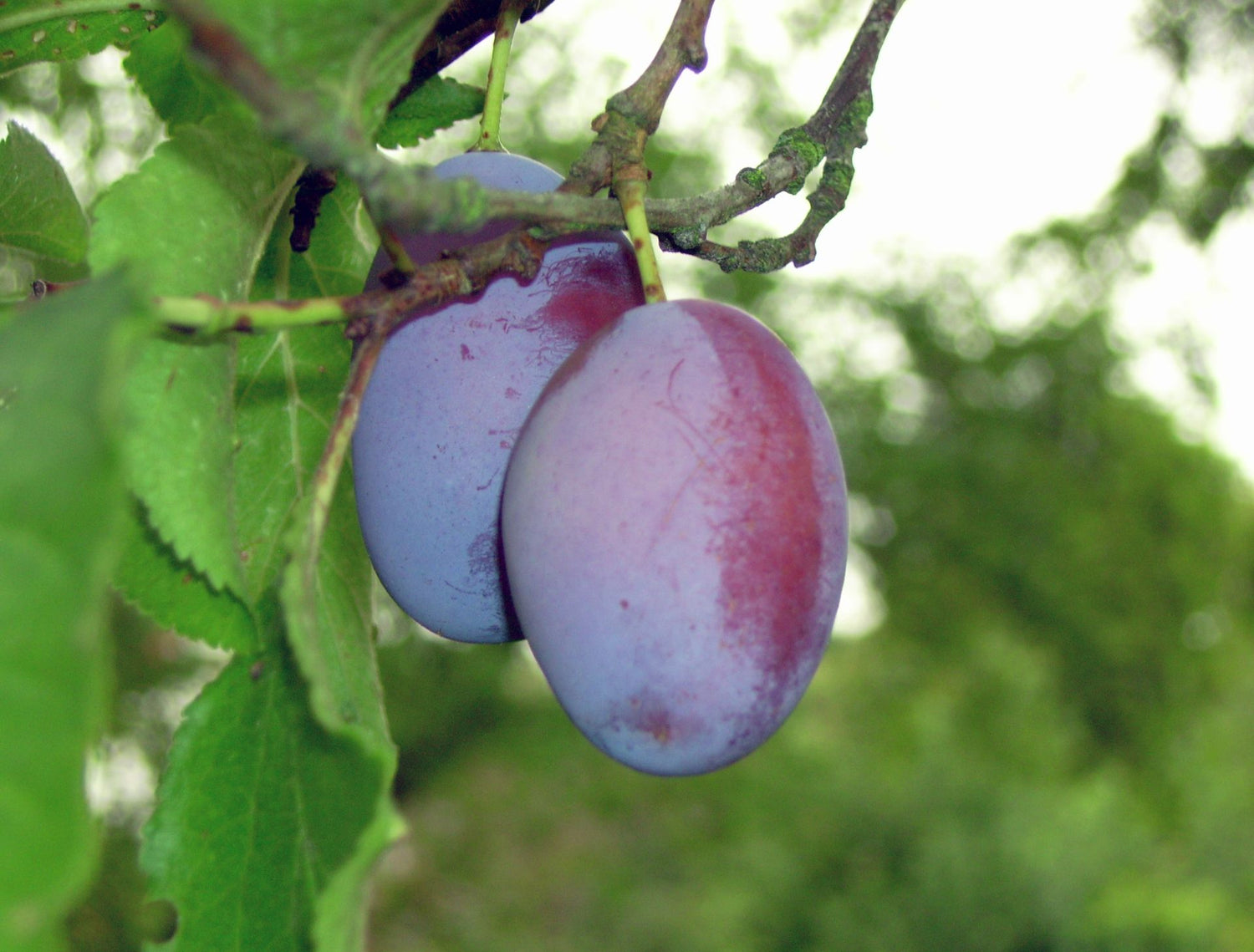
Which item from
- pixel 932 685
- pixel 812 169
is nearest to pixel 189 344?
pixel 812 169

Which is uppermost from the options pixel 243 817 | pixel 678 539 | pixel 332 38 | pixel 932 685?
pixel 332 38

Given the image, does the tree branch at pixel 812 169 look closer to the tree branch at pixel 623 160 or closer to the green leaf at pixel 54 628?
the tree branch at pixel 623 160

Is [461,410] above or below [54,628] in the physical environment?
below

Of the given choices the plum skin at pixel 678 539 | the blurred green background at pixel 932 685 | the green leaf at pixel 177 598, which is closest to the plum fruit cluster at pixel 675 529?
the plum skin at pixel 678 539

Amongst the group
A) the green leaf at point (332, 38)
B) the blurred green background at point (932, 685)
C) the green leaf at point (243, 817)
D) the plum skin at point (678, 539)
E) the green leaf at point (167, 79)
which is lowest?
the blurred green background at point (932, 685)

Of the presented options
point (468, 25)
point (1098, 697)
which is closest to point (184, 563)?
point (468, 25)

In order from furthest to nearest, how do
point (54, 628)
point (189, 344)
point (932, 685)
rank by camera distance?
point (932, 685) < point (189, 344) < point (54, 628)

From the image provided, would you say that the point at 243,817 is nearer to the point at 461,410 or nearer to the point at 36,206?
the point at 461,410
